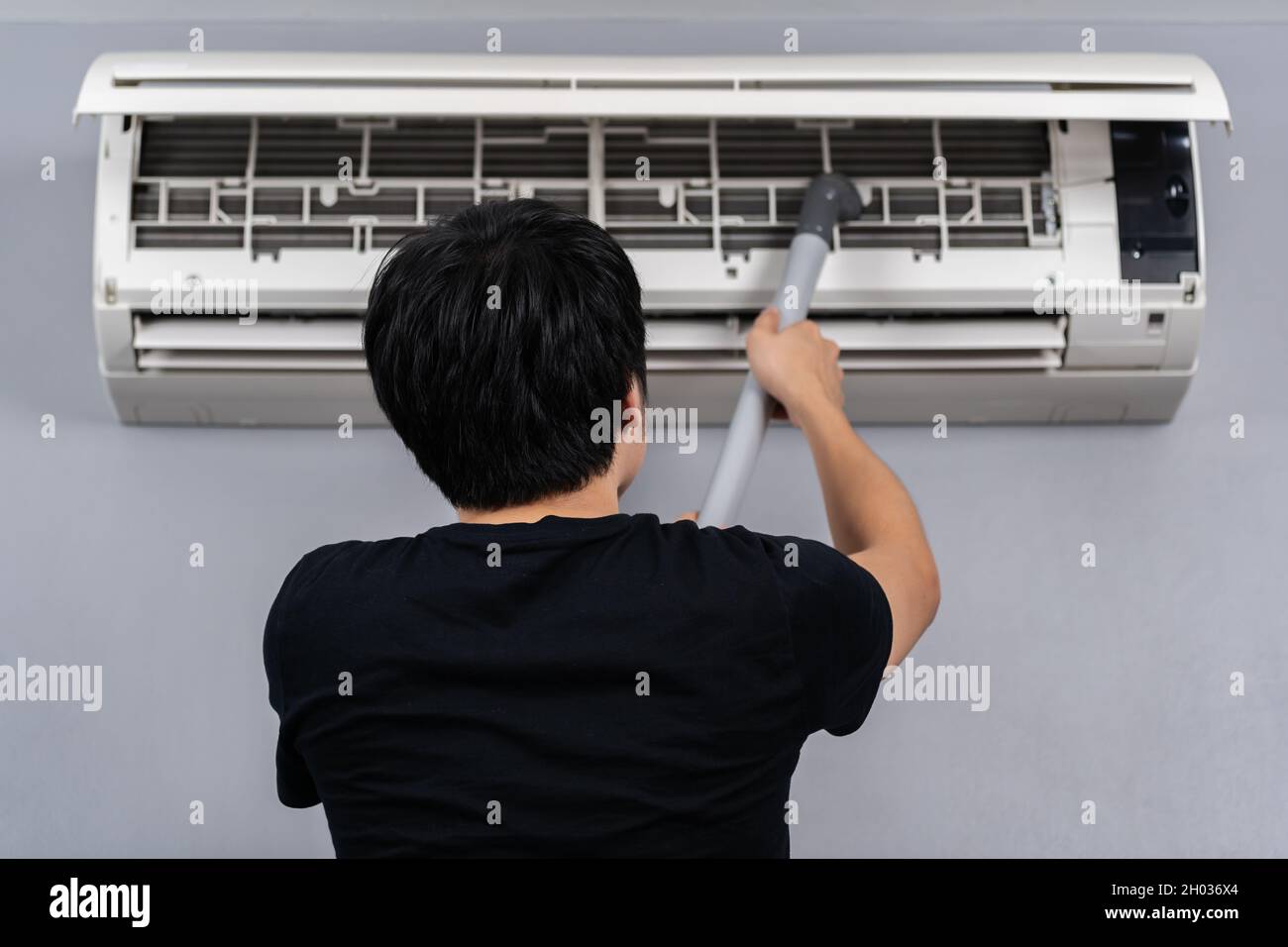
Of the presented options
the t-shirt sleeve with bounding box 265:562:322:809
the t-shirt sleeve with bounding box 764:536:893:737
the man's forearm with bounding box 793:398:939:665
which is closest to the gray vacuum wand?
the man's forearm with bounding box 793:398:939:665

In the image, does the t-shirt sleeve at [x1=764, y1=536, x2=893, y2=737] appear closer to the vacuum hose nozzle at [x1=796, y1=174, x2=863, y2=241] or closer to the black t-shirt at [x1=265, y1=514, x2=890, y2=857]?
the black t-shirt at [x1=265, y1=514, x2=890, y2=857]

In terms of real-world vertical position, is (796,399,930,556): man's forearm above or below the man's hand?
below

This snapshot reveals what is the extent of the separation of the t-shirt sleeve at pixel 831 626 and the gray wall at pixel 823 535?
1.77 feet

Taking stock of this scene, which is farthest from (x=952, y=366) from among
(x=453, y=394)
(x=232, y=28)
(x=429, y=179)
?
(x=232, y=28)

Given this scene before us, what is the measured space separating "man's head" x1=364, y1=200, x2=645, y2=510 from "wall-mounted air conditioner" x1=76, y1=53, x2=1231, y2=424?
482 mm

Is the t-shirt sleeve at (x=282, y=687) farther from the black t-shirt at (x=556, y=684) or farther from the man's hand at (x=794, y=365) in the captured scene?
the man's hand at (x=794, y=365)

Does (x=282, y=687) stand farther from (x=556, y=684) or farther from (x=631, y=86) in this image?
(x=631, y=86)

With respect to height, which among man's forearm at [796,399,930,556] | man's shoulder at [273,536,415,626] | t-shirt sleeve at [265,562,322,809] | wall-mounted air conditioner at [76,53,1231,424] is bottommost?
t-shirt sleeve at [265,562,322,809]

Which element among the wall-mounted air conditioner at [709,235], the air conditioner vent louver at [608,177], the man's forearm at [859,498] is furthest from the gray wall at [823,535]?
the man's forearm at [859,498]

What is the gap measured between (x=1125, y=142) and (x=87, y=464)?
1.16m

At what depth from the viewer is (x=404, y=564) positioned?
66 centimetres

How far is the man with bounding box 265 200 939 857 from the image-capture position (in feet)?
2.09
